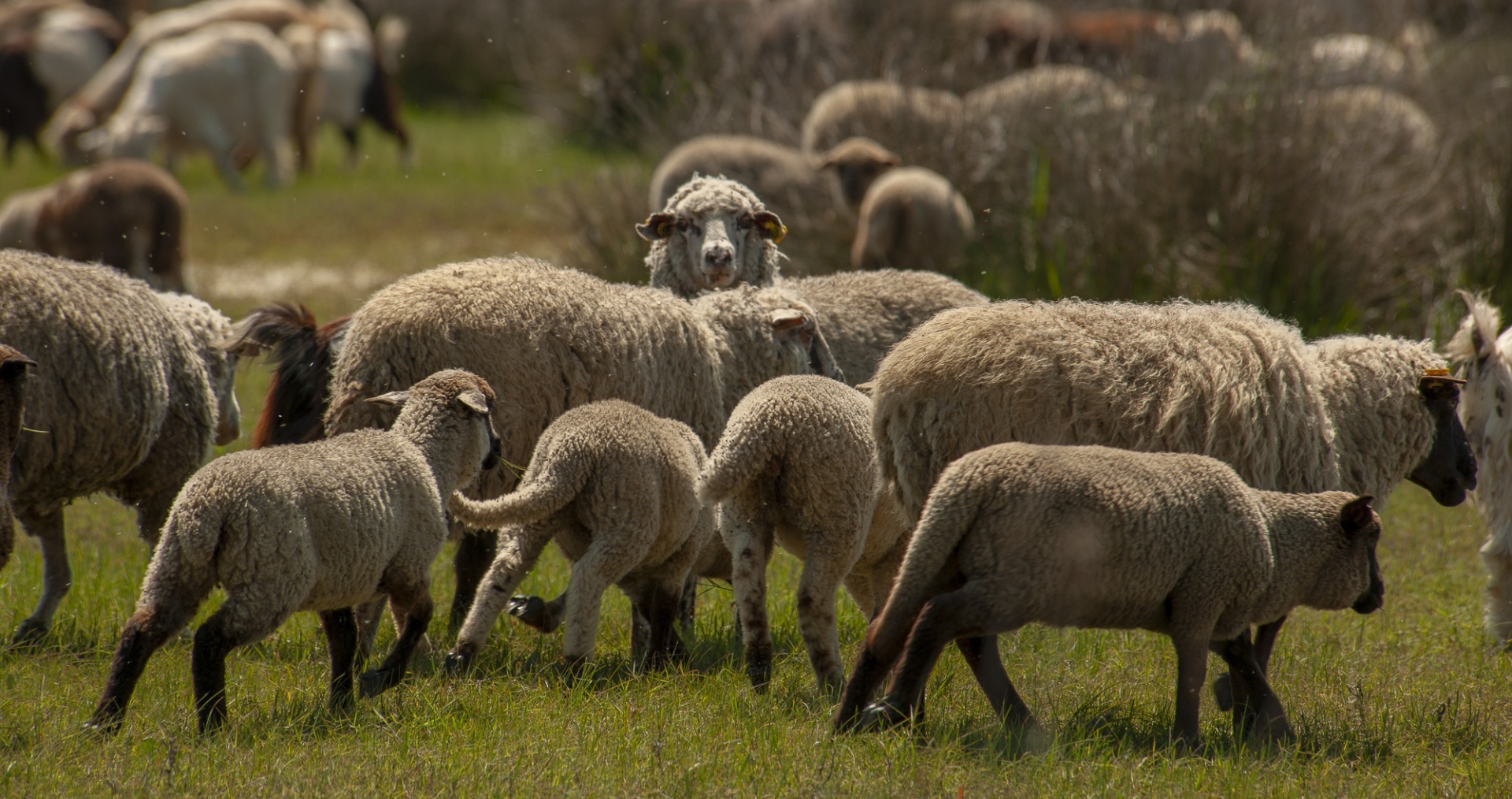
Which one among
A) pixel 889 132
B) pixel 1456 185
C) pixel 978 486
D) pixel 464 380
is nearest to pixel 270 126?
pixel 889 132

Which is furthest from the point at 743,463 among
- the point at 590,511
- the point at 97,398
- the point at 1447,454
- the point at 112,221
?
the point at 112,221

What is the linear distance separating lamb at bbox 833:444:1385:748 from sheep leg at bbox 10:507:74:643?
3290 mm

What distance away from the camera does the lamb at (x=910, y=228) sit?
10.2m

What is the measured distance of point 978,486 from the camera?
405 cm

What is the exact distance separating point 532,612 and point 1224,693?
2331mm

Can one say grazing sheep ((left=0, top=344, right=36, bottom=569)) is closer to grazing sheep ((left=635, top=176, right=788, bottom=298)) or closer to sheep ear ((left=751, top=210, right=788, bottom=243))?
grazing sheep ((left=635, top=176, right=788, bottom=298))

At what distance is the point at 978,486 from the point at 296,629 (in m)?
2.94

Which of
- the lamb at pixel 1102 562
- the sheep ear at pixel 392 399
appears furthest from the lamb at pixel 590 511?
the lamb at pixel 1102 562

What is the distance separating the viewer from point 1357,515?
4.38 meters

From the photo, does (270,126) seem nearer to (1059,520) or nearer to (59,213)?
(59,213)

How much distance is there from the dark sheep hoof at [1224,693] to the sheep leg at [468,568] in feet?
8.79

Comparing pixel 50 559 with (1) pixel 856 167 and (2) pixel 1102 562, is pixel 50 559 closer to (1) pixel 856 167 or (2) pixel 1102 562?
(2) pixel 1102 562

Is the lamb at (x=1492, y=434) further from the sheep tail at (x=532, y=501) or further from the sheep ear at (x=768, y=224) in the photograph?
the sheep tail at (x=532, y=501)

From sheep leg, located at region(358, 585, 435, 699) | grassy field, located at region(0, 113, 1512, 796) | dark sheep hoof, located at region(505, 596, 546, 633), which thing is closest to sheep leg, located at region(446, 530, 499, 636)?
grassy field, located at region(0, 113, 1512, 796)
